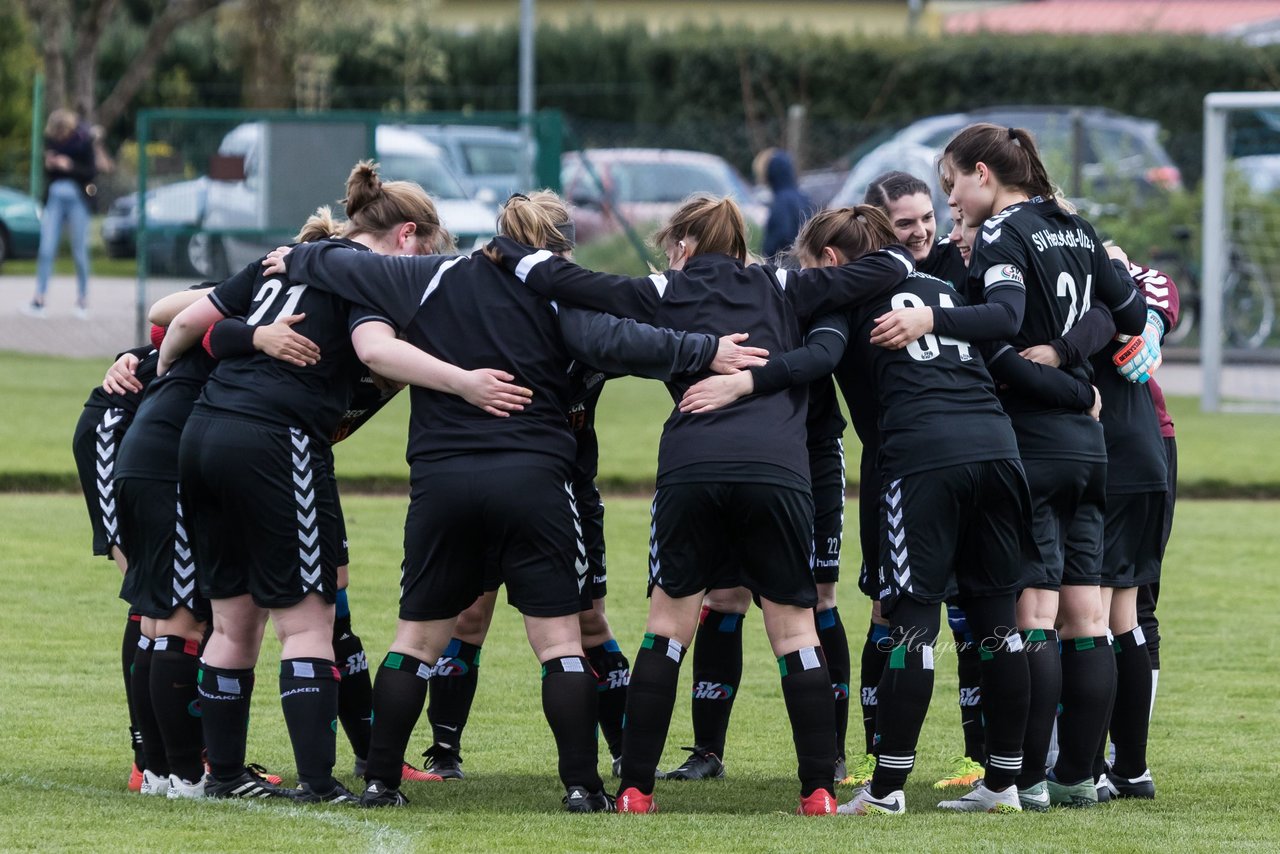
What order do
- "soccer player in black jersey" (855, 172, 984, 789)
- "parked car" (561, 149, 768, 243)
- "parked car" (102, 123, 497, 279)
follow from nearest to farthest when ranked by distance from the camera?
"soccer player in black jersey" (855, 172, 984, 789)
"parked car" (102, 123, 497, 279)
"parked car" (561, 149, 768, 243)

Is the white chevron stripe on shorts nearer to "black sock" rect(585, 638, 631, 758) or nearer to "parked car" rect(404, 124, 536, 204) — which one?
"black sock" rect(585, 638, 631, 758)

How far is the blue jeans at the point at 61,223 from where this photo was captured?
18.8 m

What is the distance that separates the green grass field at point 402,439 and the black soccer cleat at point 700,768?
654cm

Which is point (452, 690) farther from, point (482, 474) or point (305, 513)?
point (482, 474)

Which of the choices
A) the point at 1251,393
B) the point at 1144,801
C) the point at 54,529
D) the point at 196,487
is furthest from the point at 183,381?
the point at 1251,393

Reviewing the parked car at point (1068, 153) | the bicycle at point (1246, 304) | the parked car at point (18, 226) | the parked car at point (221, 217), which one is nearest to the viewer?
the parked car at point (221, 217)

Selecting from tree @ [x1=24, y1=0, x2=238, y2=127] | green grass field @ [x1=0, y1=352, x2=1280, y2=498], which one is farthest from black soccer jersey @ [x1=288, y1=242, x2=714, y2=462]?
tree @ [x1=24, y1=0, x2=238, y2=127]

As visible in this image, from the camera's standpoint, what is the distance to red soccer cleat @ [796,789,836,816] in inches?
212

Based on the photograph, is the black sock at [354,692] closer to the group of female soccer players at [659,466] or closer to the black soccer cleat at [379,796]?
the group of female soccer players at [659,466]

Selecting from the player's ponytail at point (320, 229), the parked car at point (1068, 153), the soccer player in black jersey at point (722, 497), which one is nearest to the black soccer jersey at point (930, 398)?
the soccer player in black jersey at point (722, 497)

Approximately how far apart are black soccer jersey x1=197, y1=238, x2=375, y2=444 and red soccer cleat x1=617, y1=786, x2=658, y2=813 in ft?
4.55

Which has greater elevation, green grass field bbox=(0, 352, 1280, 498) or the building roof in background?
the building roof in background

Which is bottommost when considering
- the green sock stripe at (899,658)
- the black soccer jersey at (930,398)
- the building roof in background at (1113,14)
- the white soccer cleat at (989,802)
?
the white soccer cleat at (989,802)

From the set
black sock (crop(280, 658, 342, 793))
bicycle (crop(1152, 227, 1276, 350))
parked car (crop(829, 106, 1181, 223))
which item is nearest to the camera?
black sock (crop(280, 658, 342, 793))
